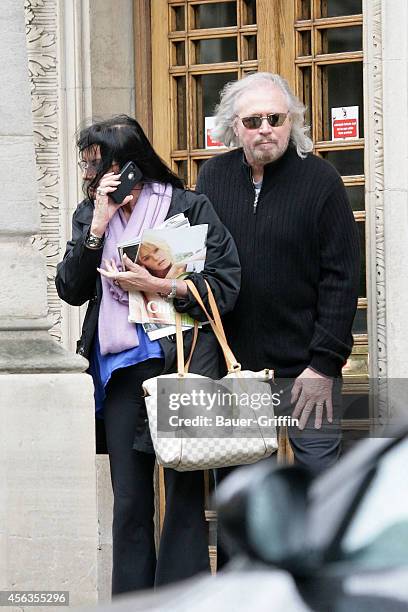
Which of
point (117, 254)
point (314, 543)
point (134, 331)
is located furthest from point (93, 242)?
point (314, 543)

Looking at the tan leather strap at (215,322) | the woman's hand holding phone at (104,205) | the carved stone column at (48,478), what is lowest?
the carved stone column at (48,478)

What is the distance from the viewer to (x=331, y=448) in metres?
5.84

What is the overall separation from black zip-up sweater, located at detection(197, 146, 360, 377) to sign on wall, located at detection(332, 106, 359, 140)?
6.34 ft

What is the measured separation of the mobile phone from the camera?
5.71 metres

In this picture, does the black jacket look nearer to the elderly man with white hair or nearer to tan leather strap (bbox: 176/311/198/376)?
tan leather strap (bbox: 176/311/198/376)

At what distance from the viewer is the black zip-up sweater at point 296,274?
19.0ft

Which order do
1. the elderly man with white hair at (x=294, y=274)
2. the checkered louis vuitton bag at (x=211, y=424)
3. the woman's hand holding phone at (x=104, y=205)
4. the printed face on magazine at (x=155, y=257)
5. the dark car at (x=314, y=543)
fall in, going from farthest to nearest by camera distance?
the elderly man with white hair at (x=294, y=274) → the woman's hand holding phone at (x=104, y=205) → the printed face on magazine at (x=155, y=257) → the checkered louis vuitton bag at (x=211, y=424) → the dark car at (x=314, y=543)

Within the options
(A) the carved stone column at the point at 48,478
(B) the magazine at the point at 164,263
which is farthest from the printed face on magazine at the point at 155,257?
(A) the carved stone column at the point at 48,478

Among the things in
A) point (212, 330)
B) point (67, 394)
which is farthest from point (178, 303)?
point (67, 394)

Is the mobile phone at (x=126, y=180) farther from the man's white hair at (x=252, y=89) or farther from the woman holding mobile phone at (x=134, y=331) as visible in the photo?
the man's white hair at (x=252, y=89)

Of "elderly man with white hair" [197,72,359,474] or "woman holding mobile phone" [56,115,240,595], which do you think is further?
"elderly man with white hair" [197,72,359,474]

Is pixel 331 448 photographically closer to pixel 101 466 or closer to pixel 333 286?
pixel 333 286

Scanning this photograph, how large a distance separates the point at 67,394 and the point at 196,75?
2.89m

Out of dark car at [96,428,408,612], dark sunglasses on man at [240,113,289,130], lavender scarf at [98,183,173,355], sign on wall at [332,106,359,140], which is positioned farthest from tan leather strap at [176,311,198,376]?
dark car at [96,428,408,612]
